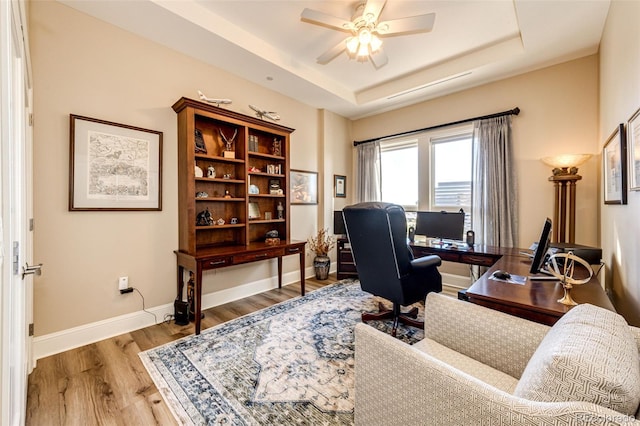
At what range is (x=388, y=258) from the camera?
216 cm

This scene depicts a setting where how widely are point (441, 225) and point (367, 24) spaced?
2.48 meters

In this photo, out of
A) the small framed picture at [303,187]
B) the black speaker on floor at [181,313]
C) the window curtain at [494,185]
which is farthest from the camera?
the small framed picture at [303,187]

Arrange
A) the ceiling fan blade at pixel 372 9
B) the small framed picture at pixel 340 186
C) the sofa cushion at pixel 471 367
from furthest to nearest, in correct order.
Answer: the small framed picture at pixel 340 186, the ceiling fan blade at pixel 372 9, the sofa cushion at pixel 471 367

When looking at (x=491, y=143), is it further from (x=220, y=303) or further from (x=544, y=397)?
(x=220, y=303)

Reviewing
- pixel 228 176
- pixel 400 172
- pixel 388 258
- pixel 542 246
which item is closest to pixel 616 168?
pixel 542 246

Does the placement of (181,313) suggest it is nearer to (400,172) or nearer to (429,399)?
(429,399)

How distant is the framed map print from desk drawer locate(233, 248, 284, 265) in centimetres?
94

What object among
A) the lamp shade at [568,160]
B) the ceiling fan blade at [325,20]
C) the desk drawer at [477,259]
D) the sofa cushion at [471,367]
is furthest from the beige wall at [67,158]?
the lamp shade at [568,160]

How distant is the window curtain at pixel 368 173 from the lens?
469cm

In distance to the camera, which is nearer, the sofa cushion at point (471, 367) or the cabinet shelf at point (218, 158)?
the sofa cushion at point (471, 367)

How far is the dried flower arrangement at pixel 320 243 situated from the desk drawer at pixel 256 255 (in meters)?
1.11

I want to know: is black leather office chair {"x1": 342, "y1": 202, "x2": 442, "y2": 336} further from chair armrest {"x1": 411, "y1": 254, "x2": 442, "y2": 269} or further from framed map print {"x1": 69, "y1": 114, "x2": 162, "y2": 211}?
framed map print {"x1": 69, "y1": 114, "x2": 162, "y2": 211}

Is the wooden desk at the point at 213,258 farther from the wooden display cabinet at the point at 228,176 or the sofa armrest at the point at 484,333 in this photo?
the sofa armrest at the point at 484,333

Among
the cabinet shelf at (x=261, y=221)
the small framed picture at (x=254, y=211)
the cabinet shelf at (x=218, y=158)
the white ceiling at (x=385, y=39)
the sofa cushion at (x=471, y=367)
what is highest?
the white ceiling at (x=385, y=39)
